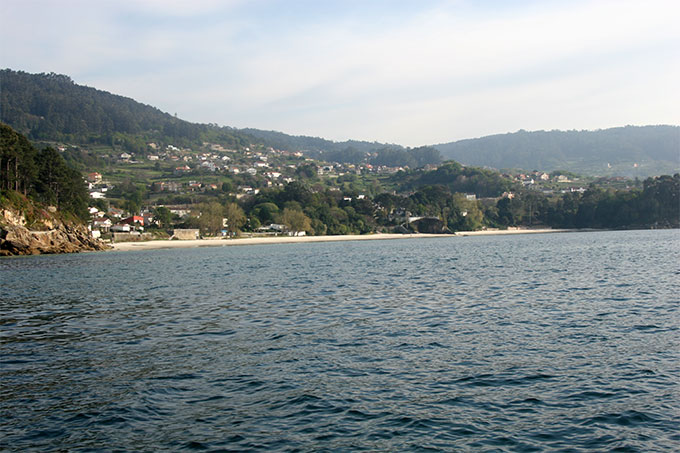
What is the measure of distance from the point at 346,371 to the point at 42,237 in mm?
59230

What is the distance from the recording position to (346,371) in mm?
11898

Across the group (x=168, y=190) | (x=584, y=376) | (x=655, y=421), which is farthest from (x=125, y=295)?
(x=168, y=190)

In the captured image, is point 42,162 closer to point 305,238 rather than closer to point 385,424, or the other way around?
point 305,238

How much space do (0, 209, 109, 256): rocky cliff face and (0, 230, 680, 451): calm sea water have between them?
124 feet

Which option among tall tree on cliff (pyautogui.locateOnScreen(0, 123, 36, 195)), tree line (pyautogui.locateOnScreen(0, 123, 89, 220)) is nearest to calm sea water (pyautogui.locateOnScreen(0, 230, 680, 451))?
tall tree on cliff (pyautogui.locateOnScreen(0, 123, 36, 195))

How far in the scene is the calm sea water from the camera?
27.9 feet

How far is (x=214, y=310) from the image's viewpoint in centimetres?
2038

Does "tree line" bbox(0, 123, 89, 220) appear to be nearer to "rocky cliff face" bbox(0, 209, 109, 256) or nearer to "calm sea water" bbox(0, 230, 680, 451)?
"rocky cliff face" bbox(0, 209, 109, 256)

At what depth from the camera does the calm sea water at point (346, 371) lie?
27.9 feet

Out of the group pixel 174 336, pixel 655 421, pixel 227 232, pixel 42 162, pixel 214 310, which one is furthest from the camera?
pixel 227 232

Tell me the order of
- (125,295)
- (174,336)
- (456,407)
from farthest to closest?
(125,295) < (174,336) < (456,407)

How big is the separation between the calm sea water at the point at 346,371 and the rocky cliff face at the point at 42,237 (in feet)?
124

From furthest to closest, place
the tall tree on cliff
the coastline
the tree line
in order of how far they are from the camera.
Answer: the coastline → the tree line → the tall tree on cliff

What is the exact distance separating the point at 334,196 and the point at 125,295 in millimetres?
117183
